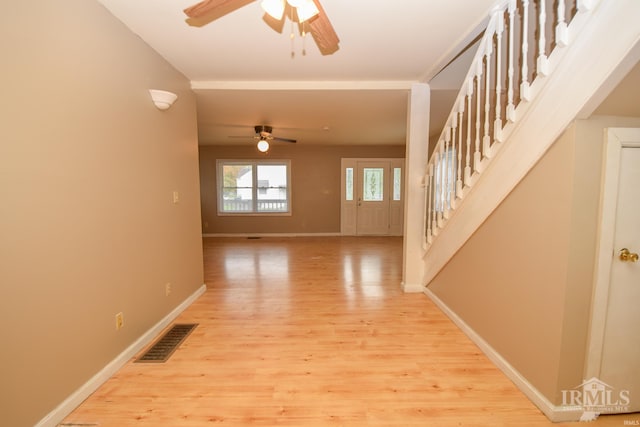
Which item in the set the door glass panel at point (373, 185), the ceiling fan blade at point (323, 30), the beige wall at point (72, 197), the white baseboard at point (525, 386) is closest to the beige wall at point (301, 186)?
the door glass panel at point (373, 185)

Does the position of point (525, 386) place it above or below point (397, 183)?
below

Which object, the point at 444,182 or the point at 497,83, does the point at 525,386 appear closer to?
the point at 444,182

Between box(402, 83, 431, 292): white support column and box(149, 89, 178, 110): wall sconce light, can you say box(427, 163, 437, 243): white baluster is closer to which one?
box(402, 83, 431, 292): white support column

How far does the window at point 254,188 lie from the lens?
7.71m

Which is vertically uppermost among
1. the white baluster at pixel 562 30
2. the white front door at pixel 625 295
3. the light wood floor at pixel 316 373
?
the white baluster at pixel 562 30

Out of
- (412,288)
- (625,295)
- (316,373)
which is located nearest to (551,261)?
(625,295)

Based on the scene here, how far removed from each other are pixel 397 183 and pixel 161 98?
250 inches

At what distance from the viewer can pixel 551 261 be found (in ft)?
5.23

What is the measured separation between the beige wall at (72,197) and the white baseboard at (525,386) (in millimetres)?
2752

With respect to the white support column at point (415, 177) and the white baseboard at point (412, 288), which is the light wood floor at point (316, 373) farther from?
the white support column at point (415, 177)

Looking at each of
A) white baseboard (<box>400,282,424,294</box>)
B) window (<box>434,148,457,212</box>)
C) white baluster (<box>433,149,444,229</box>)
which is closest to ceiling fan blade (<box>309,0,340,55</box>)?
window (<box>434,148,457,212</box>)

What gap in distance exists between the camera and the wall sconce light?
2.40m

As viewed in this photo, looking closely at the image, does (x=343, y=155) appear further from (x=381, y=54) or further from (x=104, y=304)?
(x=104, y=304)

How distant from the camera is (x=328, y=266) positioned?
4785mm
